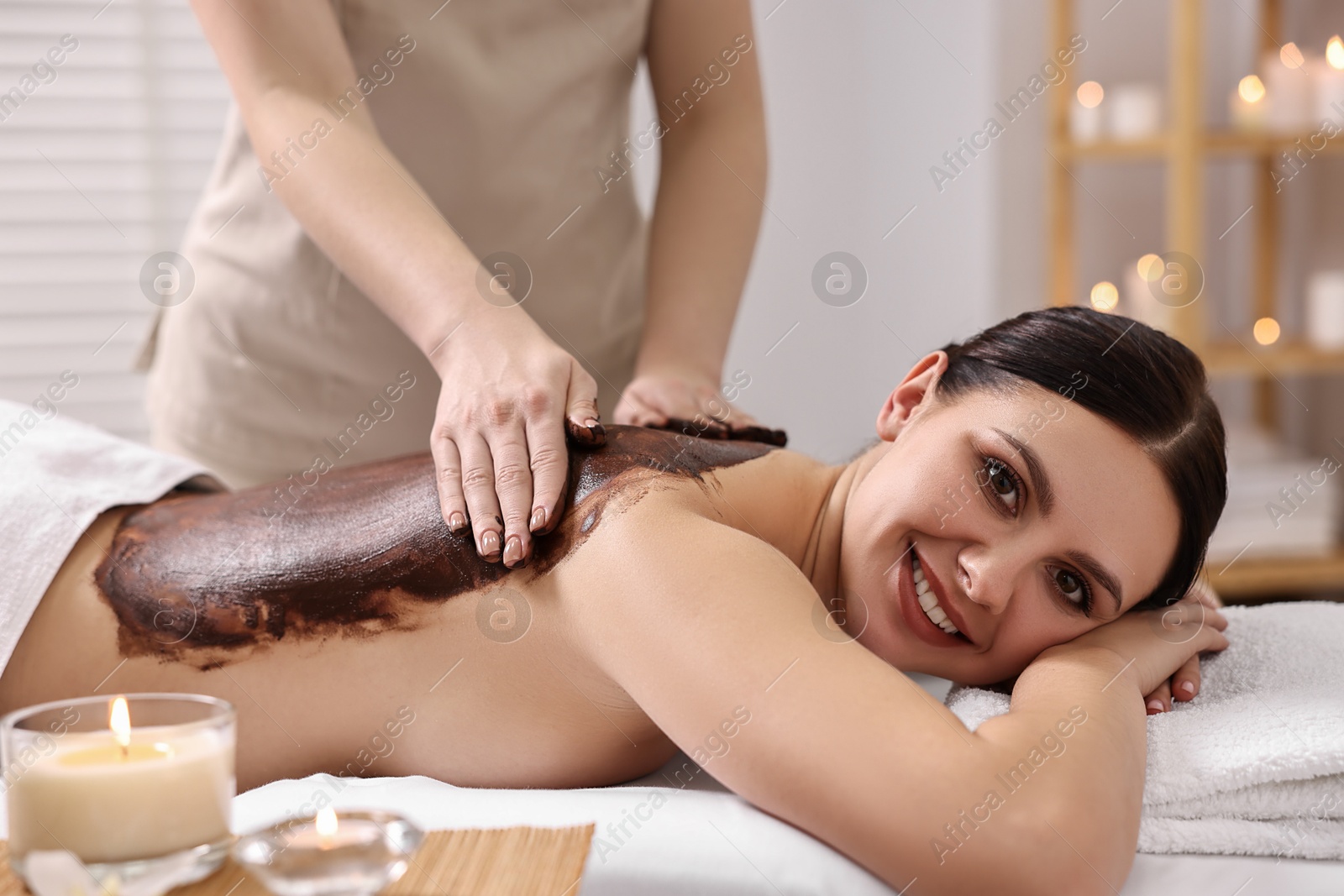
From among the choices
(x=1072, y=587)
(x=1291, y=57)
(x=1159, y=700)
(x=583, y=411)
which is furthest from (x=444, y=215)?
(x=1291, y=57)

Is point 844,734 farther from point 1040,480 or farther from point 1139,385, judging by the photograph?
point 1139,385

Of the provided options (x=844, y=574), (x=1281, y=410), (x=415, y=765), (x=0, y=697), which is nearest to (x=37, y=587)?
(x=0, y=697)

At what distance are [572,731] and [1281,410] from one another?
2726 mm

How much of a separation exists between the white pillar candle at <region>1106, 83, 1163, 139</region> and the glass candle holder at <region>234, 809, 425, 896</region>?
8.60 ft

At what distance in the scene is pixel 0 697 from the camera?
106 cm

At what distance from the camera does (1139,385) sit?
3.42 feet

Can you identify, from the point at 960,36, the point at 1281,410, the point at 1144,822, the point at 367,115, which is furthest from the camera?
the point at 1281,410

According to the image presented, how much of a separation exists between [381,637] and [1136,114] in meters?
2.37

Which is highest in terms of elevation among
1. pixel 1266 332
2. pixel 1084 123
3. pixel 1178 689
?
pixel 1084 123

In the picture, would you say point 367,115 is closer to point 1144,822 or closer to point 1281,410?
point 1144,822

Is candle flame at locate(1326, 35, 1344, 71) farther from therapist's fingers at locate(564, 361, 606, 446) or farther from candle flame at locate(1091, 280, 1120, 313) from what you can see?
therapist's fingers at locate(564, 361, 606, 446)

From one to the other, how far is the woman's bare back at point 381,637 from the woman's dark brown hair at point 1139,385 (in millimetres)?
279

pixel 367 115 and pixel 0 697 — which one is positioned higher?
pixel 367 115

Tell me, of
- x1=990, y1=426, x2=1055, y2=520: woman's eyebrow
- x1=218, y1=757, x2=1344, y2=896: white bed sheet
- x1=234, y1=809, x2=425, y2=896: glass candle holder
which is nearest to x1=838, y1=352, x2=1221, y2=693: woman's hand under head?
x1=990, y1=426, x2=1055, y2=520: woman's eyebrow
